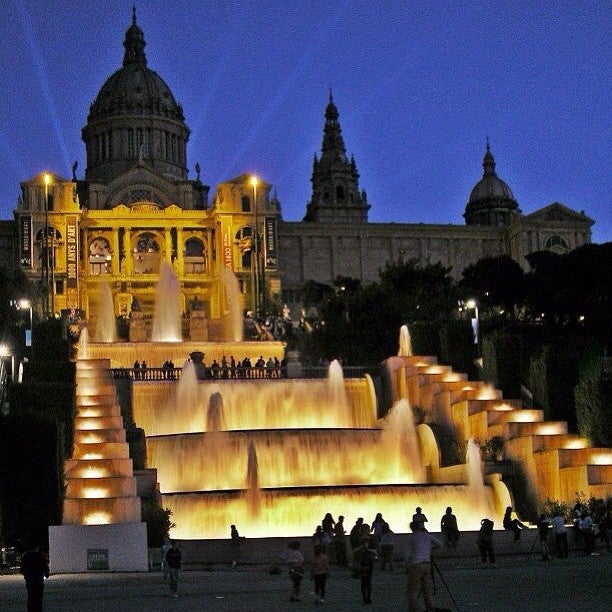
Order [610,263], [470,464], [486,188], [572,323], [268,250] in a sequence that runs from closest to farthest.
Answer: [470,464] → [572,323] → [610,263] → [268,250] → [486,188]

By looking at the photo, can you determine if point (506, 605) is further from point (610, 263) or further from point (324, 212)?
point (324, 212)

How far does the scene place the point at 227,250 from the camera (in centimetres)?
10538

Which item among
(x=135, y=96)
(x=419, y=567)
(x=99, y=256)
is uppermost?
(x=135, y=96)

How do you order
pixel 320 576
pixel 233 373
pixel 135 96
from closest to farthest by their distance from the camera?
pixel 320 576
pixel 233 373
pixel 135 96

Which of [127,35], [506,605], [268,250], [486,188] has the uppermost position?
[127,35]

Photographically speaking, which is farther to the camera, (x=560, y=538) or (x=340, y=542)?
(x=560, y=538)

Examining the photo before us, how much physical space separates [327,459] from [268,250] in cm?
6456

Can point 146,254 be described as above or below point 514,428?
above

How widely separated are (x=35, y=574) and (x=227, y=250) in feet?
286

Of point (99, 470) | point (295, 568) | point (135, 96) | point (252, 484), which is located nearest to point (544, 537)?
point (252, 484)

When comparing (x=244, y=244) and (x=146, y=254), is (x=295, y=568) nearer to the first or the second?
(x=244, y=244)

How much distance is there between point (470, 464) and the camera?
42.5 metres

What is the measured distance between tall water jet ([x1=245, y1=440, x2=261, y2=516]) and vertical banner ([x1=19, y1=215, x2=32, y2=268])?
62.1m

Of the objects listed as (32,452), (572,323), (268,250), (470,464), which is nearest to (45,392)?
(32,452)
